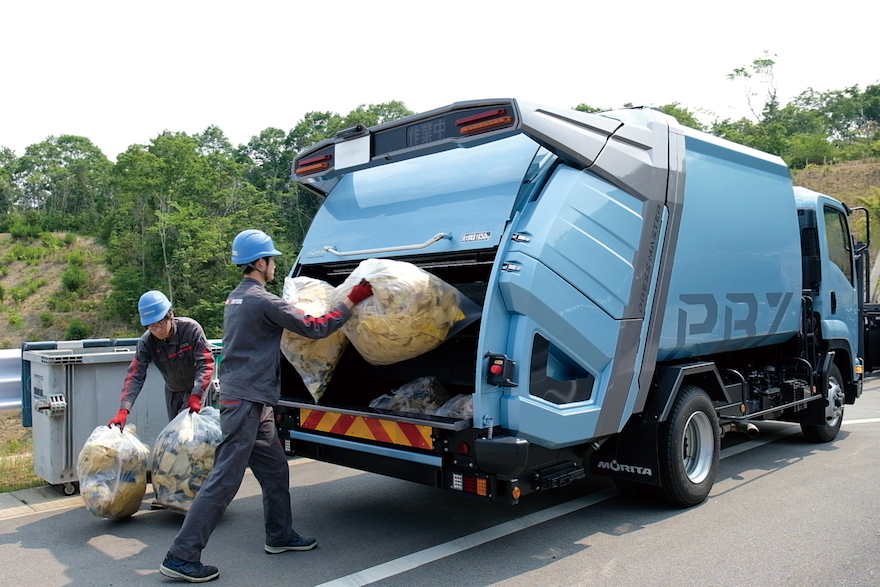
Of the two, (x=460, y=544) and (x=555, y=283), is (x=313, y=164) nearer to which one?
(x=555, y=283)

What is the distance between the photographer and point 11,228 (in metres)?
62.8

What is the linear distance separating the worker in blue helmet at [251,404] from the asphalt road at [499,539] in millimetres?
185

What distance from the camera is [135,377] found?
17.2 ft

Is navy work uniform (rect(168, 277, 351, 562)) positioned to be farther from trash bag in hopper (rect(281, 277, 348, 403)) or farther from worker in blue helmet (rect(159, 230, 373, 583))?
trash bag in hopper (rect(281, 277, 348, 403))

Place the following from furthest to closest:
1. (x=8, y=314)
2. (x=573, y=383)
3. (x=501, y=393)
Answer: (x=8, y=314)
(x=573, y=383)
(x=501, y=393)

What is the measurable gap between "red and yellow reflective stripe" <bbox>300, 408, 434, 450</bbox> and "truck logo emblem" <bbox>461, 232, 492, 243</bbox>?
112cm

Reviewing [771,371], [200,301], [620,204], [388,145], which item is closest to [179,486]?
[388,145]

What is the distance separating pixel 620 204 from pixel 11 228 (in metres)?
69.8

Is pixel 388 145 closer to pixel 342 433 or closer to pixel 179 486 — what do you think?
pixel 342 433

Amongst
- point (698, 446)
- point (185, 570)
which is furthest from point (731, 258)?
point (185, 570)

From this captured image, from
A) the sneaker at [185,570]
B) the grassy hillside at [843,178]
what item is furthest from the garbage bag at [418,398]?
the grassy hillside at [843,178]

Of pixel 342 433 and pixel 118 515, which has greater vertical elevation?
pixel 342 433

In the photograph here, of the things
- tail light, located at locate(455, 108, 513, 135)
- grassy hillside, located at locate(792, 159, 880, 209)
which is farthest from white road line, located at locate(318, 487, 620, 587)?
grassy hillside, located at locate(792, 159, 880, 209)

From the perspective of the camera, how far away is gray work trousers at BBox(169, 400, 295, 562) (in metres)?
3.89
